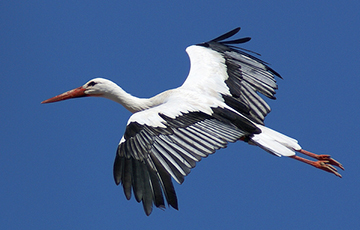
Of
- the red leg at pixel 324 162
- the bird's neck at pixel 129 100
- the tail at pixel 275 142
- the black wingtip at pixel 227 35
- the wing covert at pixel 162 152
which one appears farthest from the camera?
the black wingtip at pixel 227 35

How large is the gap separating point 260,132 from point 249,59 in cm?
188

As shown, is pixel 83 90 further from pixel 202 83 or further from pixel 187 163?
pixel 187 163

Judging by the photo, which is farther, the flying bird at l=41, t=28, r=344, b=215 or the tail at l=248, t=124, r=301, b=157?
the tail at l=248, t=124, r=301, b=157

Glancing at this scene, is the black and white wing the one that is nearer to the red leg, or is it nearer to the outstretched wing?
the outstretched wing

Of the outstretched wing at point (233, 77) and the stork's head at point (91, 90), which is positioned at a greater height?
the outstretched wing at point (233, 77)

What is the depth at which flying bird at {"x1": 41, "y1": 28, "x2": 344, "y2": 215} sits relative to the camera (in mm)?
6430

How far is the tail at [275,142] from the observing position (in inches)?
284

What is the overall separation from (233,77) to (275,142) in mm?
1557

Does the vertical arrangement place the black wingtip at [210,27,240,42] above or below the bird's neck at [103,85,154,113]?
above

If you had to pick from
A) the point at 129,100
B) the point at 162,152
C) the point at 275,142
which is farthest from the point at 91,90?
the point at 275,142

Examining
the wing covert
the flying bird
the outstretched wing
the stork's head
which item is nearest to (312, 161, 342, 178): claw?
the flying bird

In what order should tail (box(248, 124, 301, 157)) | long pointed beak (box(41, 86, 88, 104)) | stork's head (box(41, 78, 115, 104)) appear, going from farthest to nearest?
1. long pointed beak (box(41, 86, 88, 104))
2. stork's head (box(41, 78, 115, 104))
3. tail (box(248, 124, 301, 157))

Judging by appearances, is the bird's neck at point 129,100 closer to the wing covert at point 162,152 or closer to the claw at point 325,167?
the wing covert at point 162,152

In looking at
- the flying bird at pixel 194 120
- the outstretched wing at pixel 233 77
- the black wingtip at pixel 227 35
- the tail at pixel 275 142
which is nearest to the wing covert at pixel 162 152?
the flying bird at pixel 194 120
